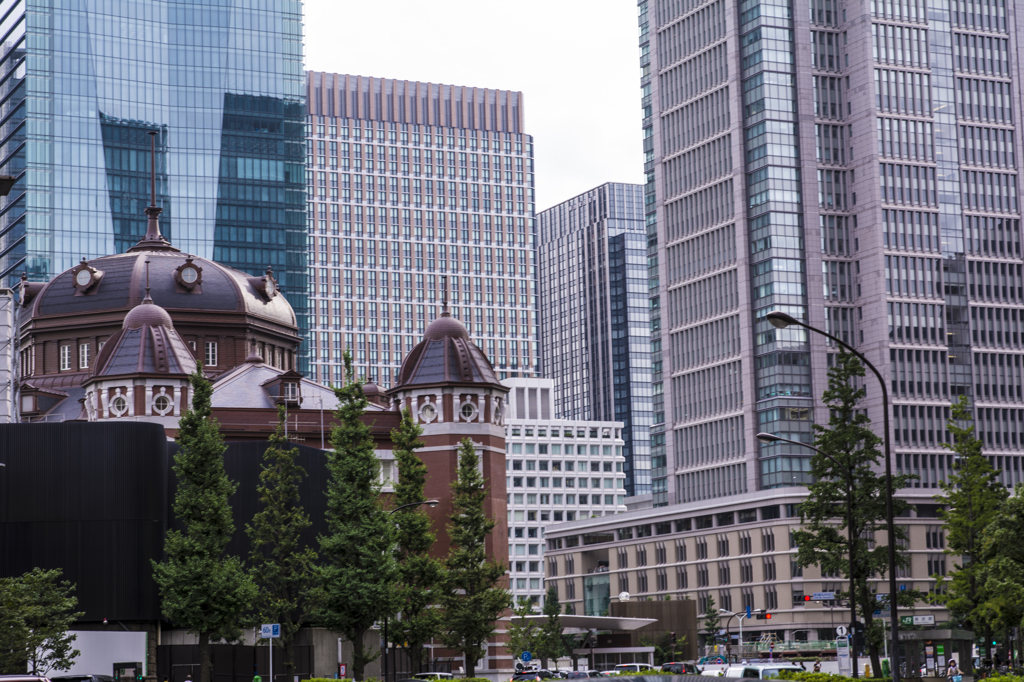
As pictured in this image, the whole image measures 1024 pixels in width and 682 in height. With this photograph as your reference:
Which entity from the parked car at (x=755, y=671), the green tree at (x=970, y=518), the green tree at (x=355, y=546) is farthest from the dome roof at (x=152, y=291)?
the parked car at (x=755, y=671)

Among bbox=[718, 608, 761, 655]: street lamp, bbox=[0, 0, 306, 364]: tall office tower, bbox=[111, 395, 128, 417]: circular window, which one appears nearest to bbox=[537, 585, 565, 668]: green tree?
bbox=[718, 608, 761, 655]: street lamp

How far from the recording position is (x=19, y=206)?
165 meters

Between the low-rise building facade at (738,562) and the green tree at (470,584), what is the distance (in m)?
56.5

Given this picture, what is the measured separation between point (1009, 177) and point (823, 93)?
62.8ft

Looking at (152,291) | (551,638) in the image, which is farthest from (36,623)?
(551,638)

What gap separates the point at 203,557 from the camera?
5947 centimetres

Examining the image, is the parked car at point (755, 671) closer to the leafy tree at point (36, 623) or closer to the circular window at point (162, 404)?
the leafy tree at point (36, 623)

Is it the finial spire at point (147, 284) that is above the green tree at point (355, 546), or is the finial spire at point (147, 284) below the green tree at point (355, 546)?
above

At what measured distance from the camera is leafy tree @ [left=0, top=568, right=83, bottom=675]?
56656 mm

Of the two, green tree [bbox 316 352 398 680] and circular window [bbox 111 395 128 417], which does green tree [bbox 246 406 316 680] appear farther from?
circular window [bbox 111 395 128 417]

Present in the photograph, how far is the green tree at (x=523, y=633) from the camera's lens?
3491 inches

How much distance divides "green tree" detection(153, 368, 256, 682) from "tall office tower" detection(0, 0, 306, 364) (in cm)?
10846

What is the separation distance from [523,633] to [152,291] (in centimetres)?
3326

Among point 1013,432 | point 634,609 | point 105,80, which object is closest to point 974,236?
point 1013,432
